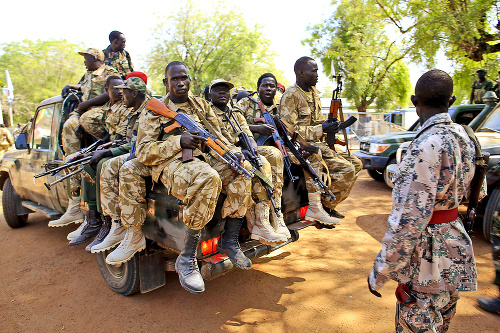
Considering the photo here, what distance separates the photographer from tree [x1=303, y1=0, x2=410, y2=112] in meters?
13.9

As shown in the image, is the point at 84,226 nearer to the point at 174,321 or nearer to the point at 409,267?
the point at 174,321

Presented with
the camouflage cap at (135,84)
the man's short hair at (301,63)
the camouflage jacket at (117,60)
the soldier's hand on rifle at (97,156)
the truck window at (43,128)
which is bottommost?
the soldier's hand on rifle at (97,156)

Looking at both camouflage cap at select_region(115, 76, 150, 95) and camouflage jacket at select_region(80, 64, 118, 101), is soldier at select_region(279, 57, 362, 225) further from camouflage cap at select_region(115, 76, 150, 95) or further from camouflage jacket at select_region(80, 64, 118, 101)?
camouflage jacket at select_region(80, 64, 118, 101)

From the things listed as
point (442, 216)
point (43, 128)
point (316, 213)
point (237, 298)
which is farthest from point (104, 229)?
point (442, 216)

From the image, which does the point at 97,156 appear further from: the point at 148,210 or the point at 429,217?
the point at 429,217

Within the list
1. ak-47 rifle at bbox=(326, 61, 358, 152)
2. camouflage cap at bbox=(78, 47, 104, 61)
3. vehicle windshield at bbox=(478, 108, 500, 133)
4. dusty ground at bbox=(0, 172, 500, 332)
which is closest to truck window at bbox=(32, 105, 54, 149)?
camouflage cap at bbox=(78, 47, 104, 61)

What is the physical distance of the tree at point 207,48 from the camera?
21250mm

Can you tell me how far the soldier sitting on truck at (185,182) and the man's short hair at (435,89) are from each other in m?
1.52

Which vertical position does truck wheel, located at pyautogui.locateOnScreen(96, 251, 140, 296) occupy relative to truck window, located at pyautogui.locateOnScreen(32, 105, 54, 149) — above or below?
below

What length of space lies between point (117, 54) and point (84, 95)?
1.07m

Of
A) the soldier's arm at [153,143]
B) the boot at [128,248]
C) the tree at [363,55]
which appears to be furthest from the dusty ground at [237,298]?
the tree at [363,55]

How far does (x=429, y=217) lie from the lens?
174 cm

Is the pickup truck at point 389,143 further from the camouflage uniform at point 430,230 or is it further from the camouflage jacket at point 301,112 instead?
the camouflage uniform at point 430,230

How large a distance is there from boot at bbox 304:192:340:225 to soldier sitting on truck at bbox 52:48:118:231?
115 inches
